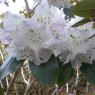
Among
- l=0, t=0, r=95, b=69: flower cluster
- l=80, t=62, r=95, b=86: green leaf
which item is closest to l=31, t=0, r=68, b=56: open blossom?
l=0, t=0, r=95, b=69: flower cluster

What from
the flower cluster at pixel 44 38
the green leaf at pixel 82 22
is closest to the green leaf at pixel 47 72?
the flower cluster at pixel 44 38

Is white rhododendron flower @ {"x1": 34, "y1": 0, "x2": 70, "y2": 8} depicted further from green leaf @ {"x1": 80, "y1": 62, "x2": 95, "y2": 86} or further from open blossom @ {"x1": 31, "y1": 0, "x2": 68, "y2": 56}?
green leaf @ {"x1": 80, "y1": 62, "x2": 95, "y2": 86}

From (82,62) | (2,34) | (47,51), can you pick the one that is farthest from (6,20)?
(82,62)

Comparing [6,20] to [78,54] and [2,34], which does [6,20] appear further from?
[78,54]

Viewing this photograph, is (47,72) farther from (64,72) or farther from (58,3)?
(58,3)

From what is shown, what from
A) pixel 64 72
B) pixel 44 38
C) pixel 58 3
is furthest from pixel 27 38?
pixel 58 3

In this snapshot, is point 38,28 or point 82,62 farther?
point 82,62
